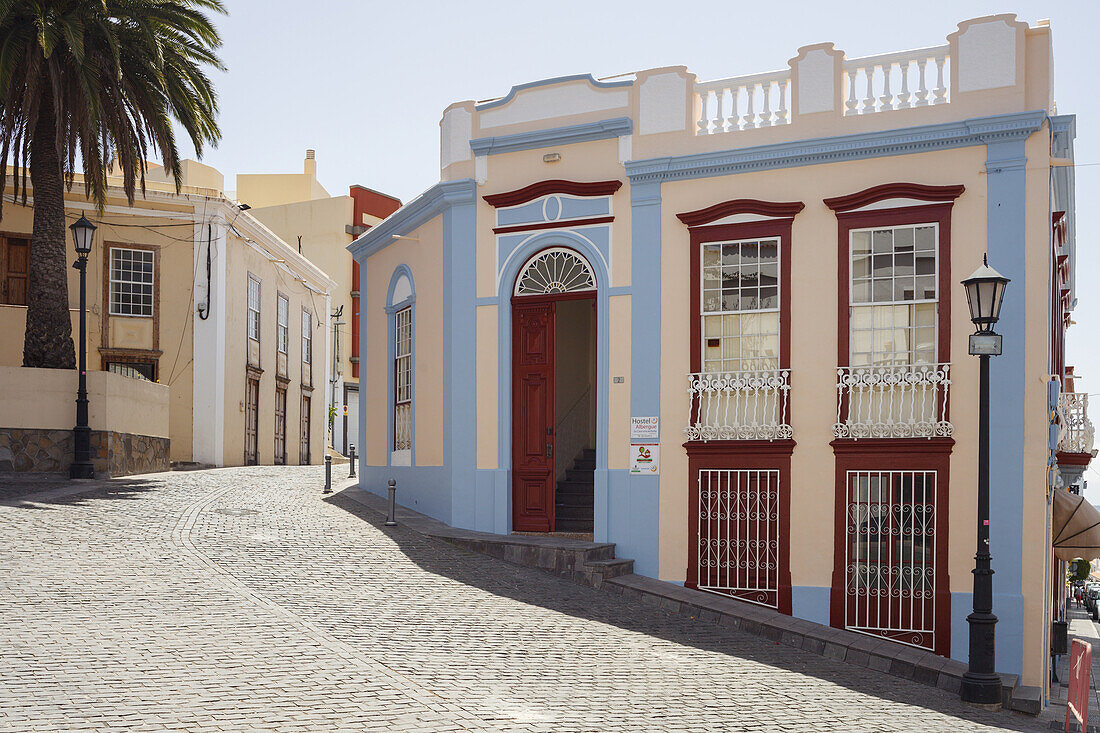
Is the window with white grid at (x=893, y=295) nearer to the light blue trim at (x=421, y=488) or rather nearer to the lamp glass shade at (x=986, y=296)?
the lamp glass shade at (x=986, y=296)

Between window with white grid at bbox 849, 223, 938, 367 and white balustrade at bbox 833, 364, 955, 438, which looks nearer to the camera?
white balustrade at bbox 833, 364, 955, 438

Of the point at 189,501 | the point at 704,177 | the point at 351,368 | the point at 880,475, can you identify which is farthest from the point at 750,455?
the point at 351,368

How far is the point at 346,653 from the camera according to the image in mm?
8734

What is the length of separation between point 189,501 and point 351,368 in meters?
27.9

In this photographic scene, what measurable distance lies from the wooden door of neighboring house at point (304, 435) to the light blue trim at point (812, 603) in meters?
23.1

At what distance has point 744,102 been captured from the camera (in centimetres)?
1435

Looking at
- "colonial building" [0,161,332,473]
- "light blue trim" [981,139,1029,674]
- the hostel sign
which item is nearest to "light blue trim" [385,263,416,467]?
the hostel sign

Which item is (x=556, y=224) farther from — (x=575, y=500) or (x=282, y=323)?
(x=282, y=323)

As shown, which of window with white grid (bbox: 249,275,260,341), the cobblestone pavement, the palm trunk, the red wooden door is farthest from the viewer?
window with white grid (bbox: 249,275,260,341)

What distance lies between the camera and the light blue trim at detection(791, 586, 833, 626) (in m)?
13.3

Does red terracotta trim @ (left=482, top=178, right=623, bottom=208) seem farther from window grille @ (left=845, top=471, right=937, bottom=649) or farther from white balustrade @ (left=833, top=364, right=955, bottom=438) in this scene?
window grille @ (left=845, top=471, right=937, bottom=649)

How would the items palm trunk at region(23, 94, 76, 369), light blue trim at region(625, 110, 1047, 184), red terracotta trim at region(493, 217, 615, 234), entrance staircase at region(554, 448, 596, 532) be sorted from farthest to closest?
palm trunk at region(23, 94, 76, 369), entrance staircase at region(554, 448, 596, 532), red terracotta trim at region(493, 217, 615, 234), light blue trim at region(625, 110, 1047, 184)

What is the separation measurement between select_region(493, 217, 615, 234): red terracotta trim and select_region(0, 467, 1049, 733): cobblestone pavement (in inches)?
178

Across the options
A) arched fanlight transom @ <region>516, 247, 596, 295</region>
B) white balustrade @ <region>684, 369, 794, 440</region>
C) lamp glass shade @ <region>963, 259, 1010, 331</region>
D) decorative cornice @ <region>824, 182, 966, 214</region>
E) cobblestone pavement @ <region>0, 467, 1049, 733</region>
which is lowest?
cobblestone pavement @ <region>0, 467, 1049, 733</region>
